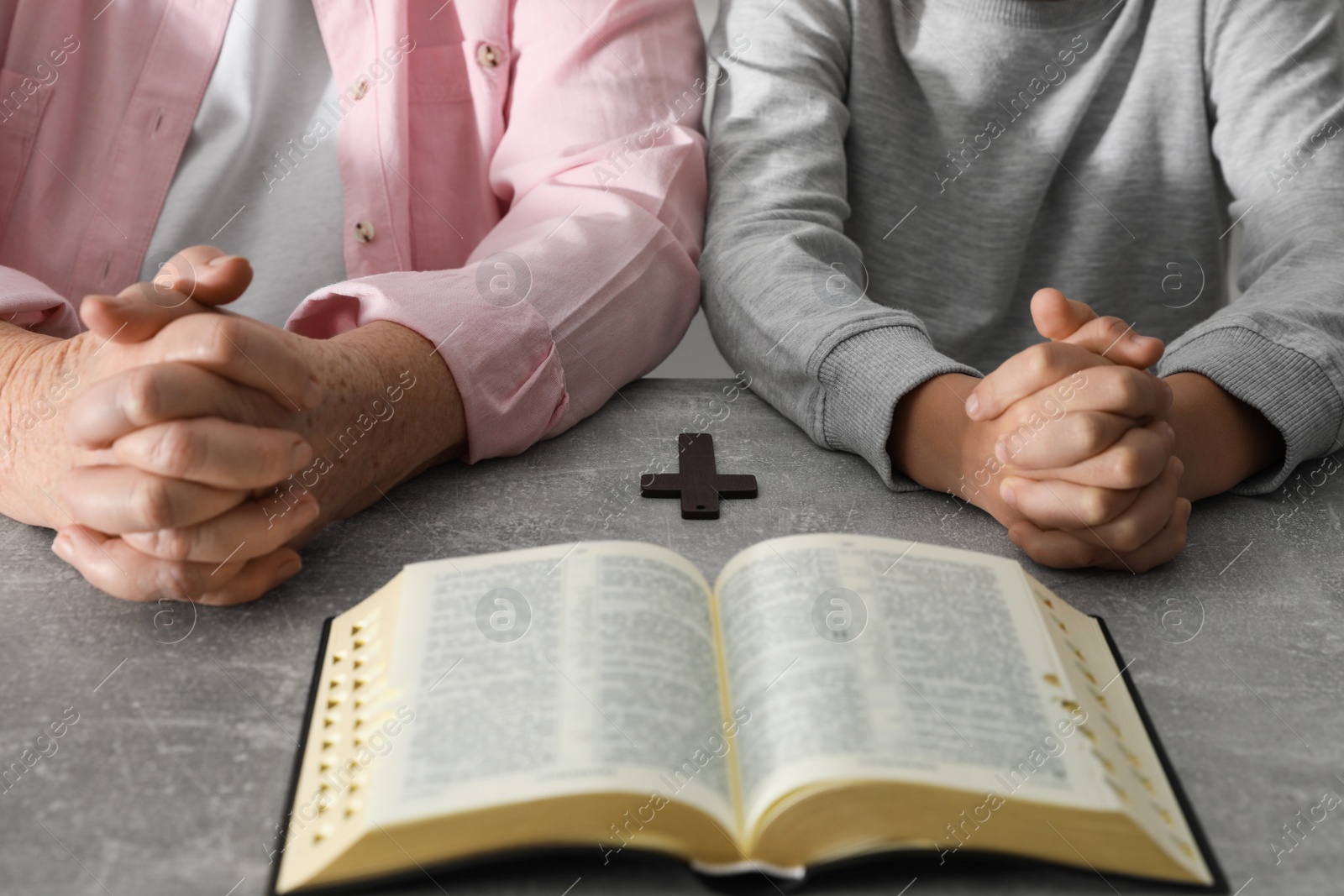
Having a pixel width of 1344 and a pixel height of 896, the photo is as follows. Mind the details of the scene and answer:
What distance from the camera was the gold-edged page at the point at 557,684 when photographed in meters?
0.41

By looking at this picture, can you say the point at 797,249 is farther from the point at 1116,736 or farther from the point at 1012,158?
the point at 1116,736

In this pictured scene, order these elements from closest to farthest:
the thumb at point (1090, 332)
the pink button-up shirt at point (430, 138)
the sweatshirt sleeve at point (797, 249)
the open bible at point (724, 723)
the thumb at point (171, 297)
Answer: the open bible at point (724, 723)
the thumb at point (171, 297)
the thumb at point (1090, 332)
the sweatshirt sleeve at point (797, 249)
the pink button-up shirt at point (430, 138)

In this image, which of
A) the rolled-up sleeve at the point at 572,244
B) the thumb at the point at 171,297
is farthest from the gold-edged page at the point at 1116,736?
the thumb at the point at 171,297

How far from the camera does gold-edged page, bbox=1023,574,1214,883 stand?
1.39ft

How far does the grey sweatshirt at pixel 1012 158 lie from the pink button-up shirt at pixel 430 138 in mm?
81

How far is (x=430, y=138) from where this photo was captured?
3.25 ft

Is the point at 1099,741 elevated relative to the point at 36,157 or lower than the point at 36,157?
lower

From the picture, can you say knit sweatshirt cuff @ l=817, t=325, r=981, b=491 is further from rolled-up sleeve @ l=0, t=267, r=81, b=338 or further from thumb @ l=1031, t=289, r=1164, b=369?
rolled-up sleeve @ l=0, t=267, r=81, b=338

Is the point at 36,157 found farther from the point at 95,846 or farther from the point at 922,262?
the point at 922,262

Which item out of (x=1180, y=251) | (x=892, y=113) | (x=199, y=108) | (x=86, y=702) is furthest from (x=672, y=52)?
(x=86, y=702)

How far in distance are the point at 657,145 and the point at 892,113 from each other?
30 cm

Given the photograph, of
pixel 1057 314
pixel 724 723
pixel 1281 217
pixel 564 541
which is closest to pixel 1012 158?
pixel 1281 217

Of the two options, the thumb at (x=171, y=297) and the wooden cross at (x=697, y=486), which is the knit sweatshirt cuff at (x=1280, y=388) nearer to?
the wooden cross at (x=697, y=486)

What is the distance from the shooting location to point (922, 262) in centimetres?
110
